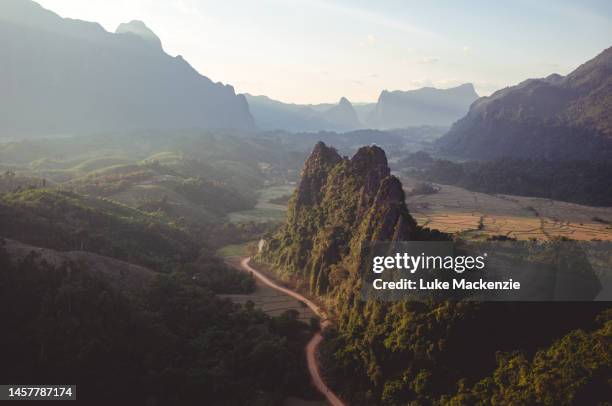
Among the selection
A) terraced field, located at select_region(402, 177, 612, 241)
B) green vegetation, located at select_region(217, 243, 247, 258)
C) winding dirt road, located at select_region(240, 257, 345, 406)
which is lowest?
winding dirt road, located at select_region(240, 257, 345, 406)

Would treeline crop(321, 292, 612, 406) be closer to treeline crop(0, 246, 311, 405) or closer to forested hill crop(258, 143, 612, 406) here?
forested hill crop(258, 143, 612, 406)

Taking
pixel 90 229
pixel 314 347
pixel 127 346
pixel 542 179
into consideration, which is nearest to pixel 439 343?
pixel 314 347

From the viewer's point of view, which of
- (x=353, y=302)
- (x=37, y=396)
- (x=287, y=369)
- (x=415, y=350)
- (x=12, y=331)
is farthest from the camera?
(x=353, y=302)

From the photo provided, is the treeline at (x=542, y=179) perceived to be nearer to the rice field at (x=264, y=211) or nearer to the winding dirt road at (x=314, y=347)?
the rice field at (x=264, y=211)

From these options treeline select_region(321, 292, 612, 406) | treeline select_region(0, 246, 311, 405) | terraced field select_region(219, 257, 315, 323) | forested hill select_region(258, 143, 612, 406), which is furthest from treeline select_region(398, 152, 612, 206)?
treeline select_region(0, 246, 311, 405)

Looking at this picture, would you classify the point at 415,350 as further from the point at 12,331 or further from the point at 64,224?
the point at 64,224

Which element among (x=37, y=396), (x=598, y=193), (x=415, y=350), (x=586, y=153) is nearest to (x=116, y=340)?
(x=37, y=396)

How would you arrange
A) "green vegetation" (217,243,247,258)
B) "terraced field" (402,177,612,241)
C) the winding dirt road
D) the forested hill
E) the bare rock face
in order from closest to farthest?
the forested hill < the winding dirt road < the bare rock face < "green vegetation" (217,243,247,258) < "terraced field" (402,177,612,241)
